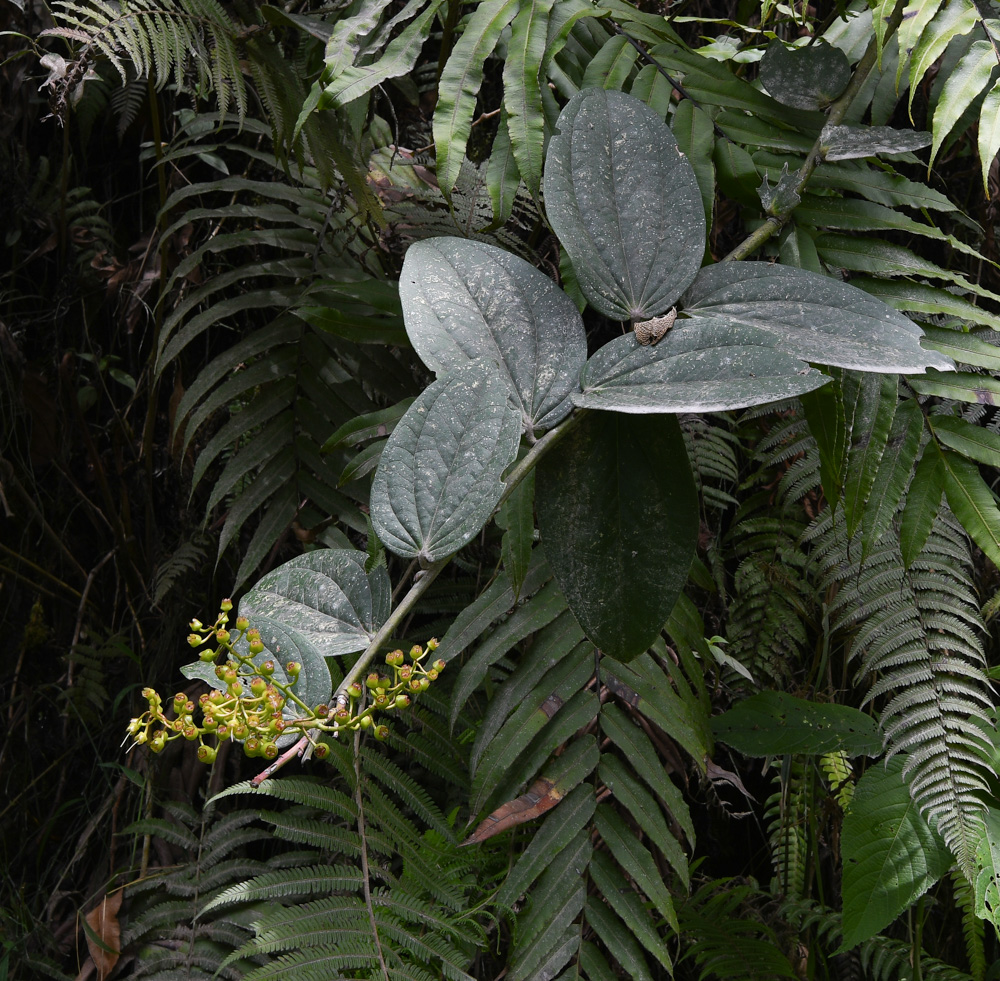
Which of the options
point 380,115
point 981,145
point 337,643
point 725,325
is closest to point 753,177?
point 981,145

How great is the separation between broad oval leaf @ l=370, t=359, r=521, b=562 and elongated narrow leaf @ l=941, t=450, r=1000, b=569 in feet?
2.00

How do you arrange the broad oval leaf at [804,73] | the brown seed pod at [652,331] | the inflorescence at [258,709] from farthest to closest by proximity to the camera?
the broad oval leaf at [804,73] < the brown seed pod at [652,331] < the inflorescence at [258,709]

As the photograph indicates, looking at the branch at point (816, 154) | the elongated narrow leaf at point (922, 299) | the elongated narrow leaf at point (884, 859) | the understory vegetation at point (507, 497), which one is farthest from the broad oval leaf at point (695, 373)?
the elongated narrow leaf at point (884, 859)

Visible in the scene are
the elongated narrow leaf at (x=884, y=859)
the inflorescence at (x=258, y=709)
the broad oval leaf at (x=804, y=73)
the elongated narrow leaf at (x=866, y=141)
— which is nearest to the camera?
the inflorescence at (x=258, y=709)

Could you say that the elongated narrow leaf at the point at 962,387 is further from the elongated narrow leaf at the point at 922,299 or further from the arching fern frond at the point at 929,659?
the arching fern frond at the point at 929,659

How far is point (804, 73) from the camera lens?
893 mm

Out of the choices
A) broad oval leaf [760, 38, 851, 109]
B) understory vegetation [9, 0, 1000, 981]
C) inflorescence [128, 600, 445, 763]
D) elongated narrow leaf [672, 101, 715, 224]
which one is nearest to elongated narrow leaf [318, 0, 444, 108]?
understory vegetation [9, 0, 1000, 981]

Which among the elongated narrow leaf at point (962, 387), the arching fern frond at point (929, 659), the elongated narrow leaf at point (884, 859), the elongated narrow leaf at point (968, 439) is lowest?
the elongated narrow leaf at point (884, 859)

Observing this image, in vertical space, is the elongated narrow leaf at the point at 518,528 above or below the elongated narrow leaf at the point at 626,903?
above

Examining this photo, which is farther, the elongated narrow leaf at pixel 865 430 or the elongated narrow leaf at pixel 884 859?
the elongated narrow leaf at pixel 884 859

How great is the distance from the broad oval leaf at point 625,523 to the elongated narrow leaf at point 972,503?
0.45 m

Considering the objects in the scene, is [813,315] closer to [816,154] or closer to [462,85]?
[816,154]

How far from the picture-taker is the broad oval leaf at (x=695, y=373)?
1.65ft

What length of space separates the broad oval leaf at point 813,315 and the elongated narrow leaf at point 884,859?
0.92m
